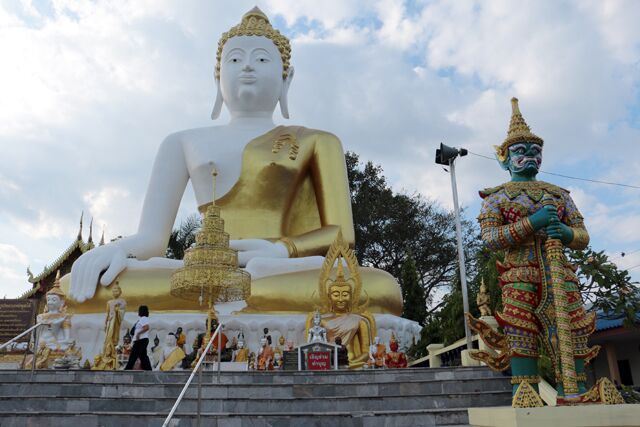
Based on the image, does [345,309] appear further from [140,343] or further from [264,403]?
[264,403]

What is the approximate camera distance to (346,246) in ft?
34.7

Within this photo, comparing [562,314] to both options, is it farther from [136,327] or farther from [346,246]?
[346,246]

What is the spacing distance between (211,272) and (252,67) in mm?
5490

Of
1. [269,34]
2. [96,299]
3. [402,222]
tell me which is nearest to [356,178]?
[402,222]

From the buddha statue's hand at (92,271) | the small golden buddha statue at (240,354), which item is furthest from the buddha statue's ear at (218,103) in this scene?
the small golden buddha statue at (240,354)

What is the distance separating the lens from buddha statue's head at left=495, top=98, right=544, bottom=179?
16.3 ft

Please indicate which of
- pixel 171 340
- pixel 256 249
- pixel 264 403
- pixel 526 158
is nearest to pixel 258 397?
pixel 264 403

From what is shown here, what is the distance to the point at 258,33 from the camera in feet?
42.5

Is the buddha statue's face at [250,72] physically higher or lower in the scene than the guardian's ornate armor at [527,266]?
higher

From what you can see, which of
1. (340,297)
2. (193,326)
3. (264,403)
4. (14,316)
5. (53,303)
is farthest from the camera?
(14,316)

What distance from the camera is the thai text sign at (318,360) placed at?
324 inches

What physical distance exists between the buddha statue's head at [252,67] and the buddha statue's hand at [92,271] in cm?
467

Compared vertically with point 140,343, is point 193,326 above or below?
above

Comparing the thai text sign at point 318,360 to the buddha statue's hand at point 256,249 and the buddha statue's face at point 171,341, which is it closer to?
the buddha statue's face at point 171,341
